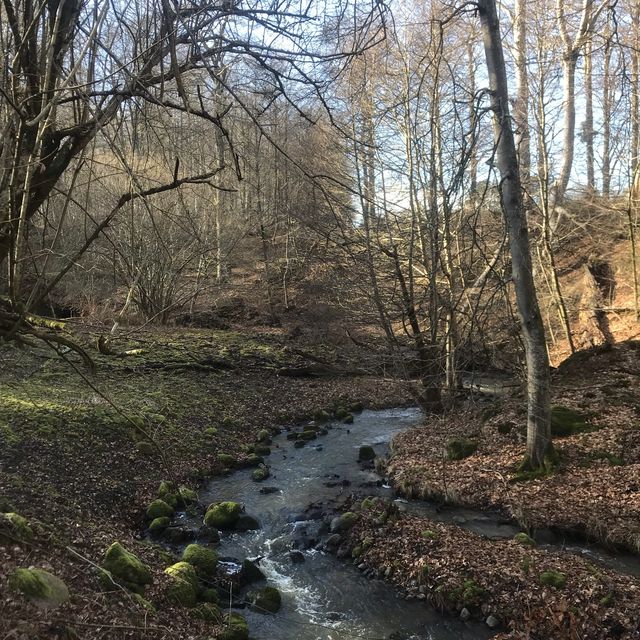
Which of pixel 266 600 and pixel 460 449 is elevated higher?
pixel 460 449

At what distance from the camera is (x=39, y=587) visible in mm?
3484

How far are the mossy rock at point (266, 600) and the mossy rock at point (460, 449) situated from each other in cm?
386

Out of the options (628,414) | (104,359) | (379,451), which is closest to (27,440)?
(104,359)

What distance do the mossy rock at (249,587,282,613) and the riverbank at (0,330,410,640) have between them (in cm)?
68

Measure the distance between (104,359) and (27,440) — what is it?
4812 mm

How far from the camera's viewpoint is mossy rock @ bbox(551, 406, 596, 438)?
8.08 meters

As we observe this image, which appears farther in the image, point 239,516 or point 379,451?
point 379,451

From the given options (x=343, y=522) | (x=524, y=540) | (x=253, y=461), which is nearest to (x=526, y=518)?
(x=524, y=540)

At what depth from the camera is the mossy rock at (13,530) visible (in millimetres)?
4070

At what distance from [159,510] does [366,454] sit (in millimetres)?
3960

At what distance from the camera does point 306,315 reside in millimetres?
20766

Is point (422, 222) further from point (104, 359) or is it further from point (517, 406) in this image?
point (104, 359)

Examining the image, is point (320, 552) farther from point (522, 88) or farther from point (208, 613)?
point (522, 88)

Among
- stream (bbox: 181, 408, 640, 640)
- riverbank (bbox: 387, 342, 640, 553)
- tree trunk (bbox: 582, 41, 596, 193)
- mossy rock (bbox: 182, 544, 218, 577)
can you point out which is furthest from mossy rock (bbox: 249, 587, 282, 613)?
tree trunk (bbox: 582, 41, 596, 193)
